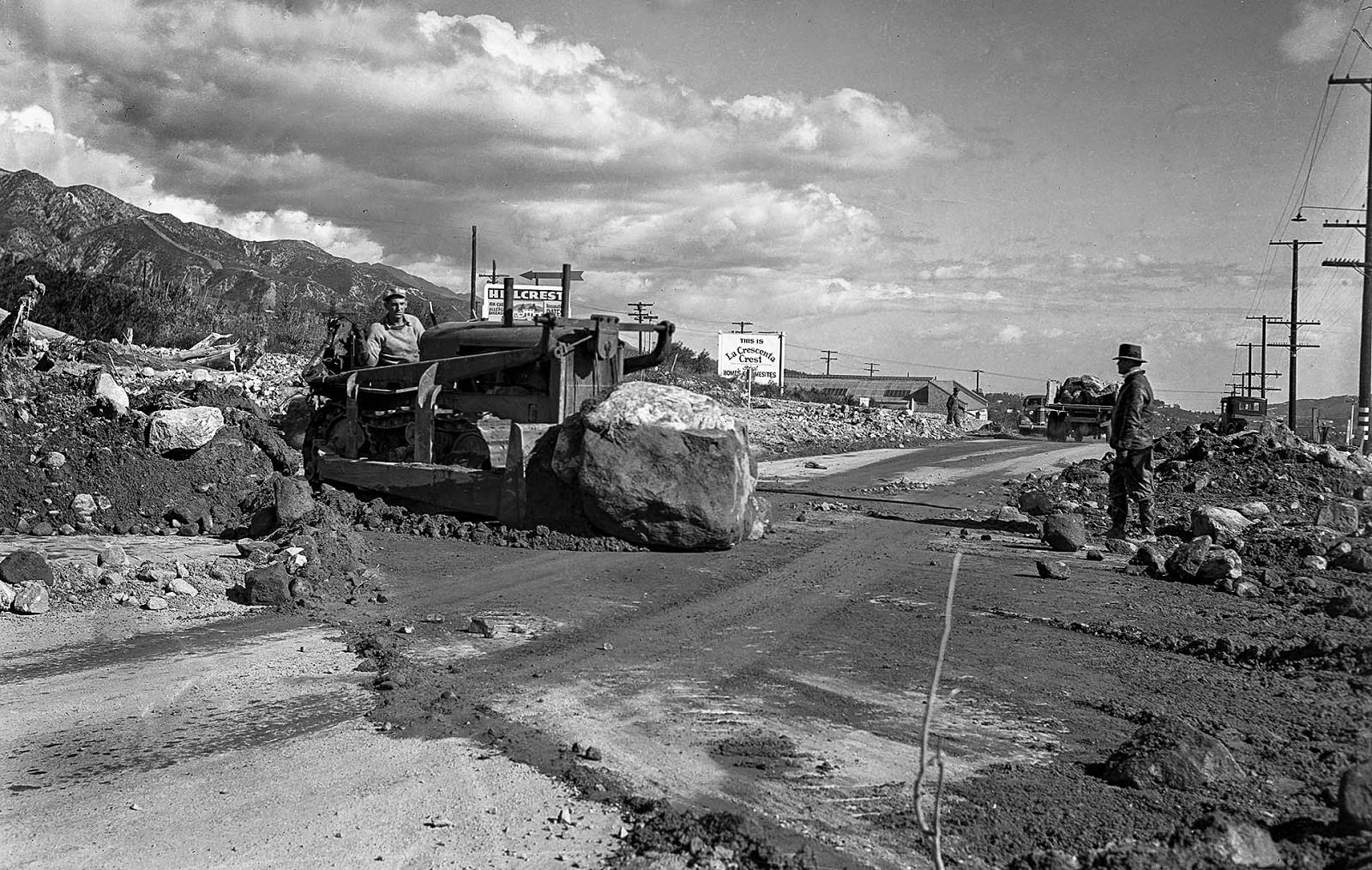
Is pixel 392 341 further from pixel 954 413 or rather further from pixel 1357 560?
pixel 954 413

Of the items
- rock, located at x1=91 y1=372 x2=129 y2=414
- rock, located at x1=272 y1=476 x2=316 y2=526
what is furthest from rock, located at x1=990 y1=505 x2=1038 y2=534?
rock, located at x1=91 y1=372 x2=129 y2=414

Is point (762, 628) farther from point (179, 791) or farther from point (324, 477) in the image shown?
point (324, 477)

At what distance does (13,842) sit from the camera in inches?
139

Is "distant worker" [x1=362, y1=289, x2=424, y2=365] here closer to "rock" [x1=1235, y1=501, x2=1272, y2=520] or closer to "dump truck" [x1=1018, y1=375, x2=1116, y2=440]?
"rock" [x1=1235, y1=501, x2=1272, y2=520]

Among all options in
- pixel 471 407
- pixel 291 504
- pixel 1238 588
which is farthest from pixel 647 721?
pixel 471 407

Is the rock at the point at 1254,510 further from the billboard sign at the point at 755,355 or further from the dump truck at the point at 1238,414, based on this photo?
the billboard sign at the point at 755,355

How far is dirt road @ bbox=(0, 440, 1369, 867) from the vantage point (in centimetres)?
368

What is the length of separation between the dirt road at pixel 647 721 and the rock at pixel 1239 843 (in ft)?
0.72

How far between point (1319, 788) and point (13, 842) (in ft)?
15.2

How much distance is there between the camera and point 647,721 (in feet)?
16.0

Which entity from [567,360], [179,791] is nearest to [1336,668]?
[179,791]

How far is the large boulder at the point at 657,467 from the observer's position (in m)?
9.09

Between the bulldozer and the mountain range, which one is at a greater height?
the mountain range

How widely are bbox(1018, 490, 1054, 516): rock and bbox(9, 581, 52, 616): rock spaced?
1072cm
